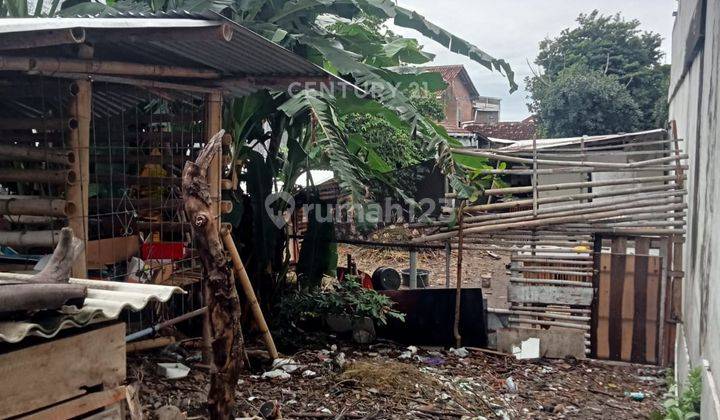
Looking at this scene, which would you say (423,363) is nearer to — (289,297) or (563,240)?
(289,297)

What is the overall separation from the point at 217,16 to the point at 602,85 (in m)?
18.7

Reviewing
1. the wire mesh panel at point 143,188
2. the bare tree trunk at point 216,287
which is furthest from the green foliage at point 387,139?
the bare tree trunk at point 216,287

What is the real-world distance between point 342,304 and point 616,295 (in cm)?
292

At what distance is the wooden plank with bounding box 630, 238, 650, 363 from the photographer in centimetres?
638

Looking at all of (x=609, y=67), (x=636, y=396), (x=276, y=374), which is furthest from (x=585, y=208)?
(x=609, y=67)

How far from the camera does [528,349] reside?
6.72 m

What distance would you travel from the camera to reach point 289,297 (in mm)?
6719

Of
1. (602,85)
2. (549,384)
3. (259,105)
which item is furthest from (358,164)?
(602,85)

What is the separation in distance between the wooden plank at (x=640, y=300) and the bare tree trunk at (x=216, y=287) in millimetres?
4807

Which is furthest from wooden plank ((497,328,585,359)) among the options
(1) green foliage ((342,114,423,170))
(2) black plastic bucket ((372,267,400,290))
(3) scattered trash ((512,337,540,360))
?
(1) green foliage ((342,114,423,170))

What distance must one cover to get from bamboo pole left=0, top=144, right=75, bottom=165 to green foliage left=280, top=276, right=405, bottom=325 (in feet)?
10.7

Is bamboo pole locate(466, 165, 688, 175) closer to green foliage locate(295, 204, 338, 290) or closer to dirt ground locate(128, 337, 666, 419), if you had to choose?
green foliage locate(295, 204, 338, 290)

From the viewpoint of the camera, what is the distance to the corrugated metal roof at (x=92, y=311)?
2096 millimetres

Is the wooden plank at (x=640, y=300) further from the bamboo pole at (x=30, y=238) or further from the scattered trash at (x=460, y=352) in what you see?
the bamboo pole at (x=30, y=238)
